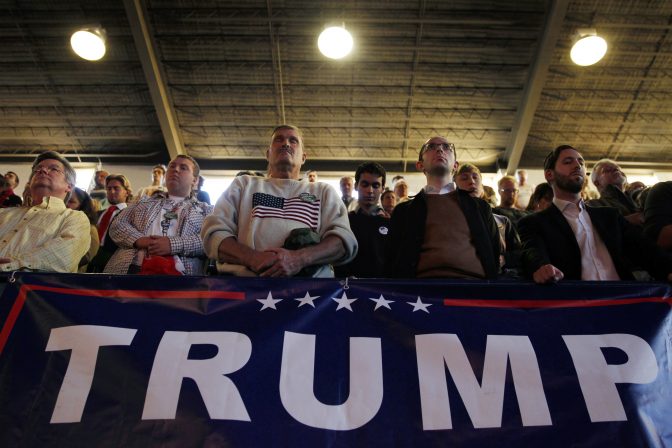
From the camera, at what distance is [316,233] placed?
7.61 ft

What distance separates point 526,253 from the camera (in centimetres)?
240

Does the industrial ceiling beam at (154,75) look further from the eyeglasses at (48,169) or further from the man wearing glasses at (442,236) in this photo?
the man wearing glasses at (442,236)

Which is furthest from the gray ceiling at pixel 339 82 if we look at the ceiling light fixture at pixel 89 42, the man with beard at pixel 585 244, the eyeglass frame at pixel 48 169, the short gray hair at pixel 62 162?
the man with beard at pixel 585 244

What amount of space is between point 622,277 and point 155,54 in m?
8.01

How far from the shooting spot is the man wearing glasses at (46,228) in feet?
8.27

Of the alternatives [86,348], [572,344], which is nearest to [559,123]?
[572,344]

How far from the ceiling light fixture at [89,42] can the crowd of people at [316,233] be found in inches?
196

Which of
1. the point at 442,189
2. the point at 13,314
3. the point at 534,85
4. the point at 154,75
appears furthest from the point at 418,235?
the point at 154,75

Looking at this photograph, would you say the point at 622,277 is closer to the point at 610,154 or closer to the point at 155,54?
the point at 155,54

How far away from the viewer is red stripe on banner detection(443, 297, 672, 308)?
1.92 m

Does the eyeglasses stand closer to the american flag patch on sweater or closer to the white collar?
the american flag patch on sweater

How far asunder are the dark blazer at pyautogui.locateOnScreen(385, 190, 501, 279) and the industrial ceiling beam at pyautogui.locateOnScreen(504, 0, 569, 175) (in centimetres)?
601

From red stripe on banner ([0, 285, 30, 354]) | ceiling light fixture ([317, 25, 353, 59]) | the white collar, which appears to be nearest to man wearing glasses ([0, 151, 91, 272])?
red stripe on banner ([0, 285, 30, 354])

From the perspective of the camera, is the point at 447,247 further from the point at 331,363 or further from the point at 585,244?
the point at 331,363
